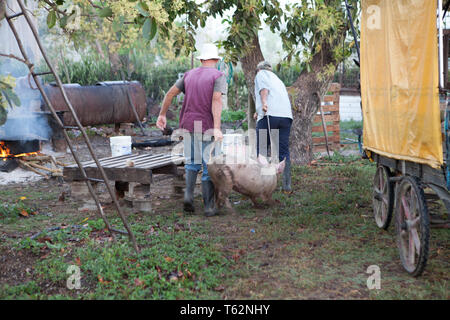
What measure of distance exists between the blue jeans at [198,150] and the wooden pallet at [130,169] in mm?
508

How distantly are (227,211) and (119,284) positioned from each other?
109 inches

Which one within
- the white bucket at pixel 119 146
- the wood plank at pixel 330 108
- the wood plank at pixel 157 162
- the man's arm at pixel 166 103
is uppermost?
the man's arm at pixel 166 103

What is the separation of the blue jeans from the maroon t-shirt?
0.37 ft

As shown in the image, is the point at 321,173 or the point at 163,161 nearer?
the point at 163,161

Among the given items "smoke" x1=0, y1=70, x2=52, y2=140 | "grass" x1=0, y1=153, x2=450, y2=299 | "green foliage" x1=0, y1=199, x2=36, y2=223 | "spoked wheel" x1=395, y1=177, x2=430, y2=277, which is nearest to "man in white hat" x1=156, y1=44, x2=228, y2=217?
"grass" x1=0, y1=153, x2=450, y2=299

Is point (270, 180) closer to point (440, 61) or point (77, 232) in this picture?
point (77, 232)

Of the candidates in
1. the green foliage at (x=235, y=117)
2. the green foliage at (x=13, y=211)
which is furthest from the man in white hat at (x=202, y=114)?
the green foliage at (x=235, y=117)

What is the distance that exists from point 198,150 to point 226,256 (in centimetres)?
190

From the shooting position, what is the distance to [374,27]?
5160mm

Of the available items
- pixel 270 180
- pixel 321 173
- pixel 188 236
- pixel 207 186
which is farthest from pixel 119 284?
pixel 321 173

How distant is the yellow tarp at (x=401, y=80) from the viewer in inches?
142

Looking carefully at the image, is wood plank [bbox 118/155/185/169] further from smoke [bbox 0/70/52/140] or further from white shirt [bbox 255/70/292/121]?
smoke [bbox 0/70/52/140]

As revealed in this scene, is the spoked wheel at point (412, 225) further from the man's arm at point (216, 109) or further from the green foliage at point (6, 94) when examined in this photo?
the green foliage at point (6, 94)

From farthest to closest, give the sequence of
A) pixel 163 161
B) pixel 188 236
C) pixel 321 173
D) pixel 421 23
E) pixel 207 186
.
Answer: pixel 321 173, pixel 163 161, pixel 207 186, pixel 188 236, pixel 421 23
